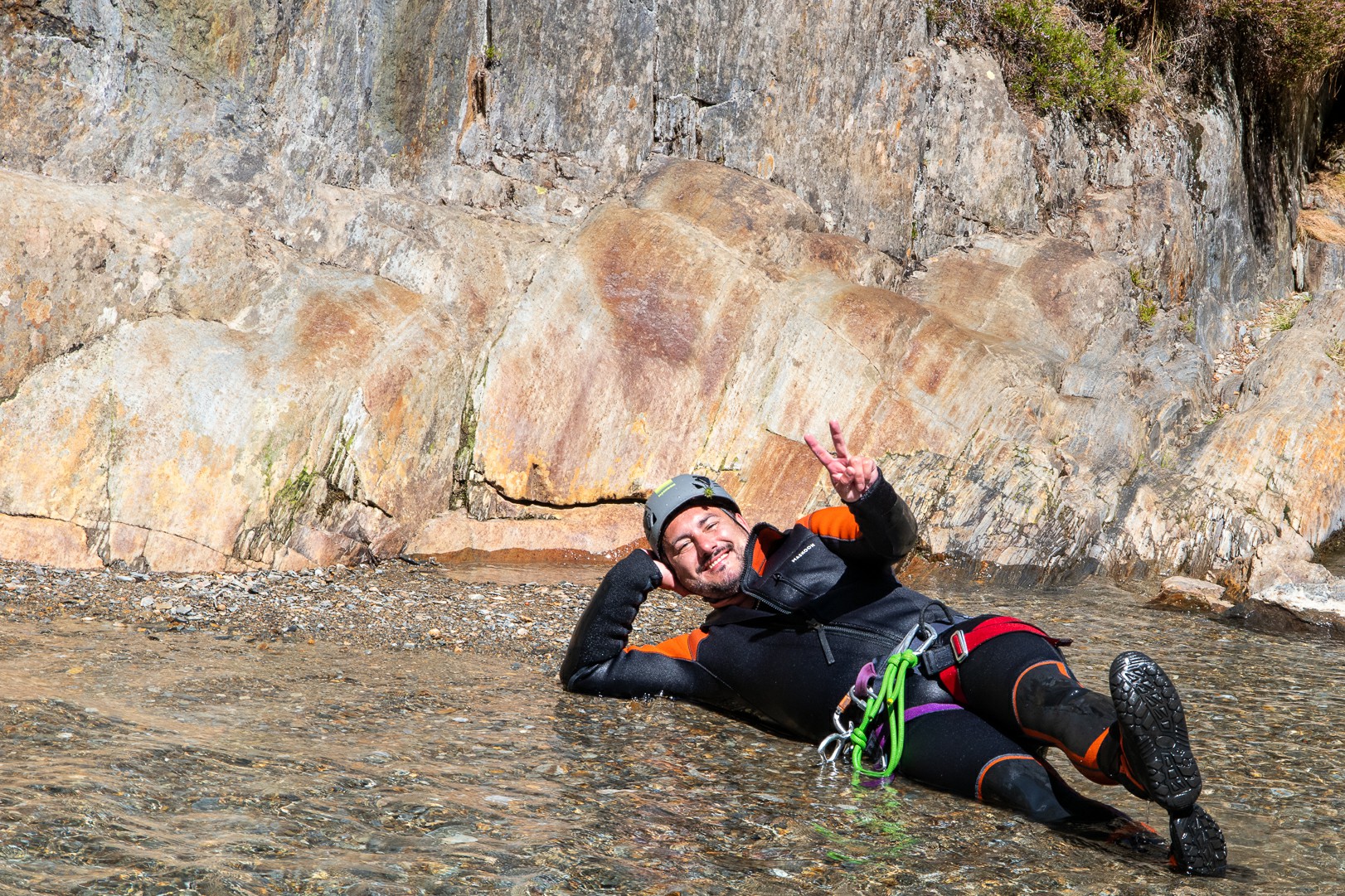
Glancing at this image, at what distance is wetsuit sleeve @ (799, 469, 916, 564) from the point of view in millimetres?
4711

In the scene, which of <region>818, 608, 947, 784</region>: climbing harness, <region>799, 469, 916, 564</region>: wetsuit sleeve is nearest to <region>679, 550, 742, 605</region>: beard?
<region>799, 469, 916, 564</region>: wetsuit sleeve

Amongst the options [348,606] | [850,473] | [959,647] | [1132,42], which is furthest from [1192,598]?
[1132,42]

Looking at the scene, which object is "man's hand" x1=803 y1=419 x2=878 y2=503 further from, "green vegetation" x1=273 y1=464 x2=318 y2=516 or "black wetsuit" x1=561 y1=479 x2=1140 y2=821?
"green vegetation" x1=273 y1=464 x2=318 y2=516

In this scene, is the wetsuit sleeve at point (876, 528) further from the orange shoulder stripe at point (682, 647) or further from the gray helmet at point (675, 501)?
the orange shoulder stripe at point (682, 647)

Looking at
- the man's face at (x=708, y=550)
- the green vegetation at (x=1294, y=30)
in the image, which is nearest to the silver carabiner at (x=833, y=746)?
the man's face at (x=708, y=550)

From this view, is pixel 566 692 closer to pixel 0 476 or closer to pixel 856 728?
pixel 856 728

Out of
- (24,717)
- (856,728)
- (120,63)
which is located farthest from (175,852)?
(120,63)

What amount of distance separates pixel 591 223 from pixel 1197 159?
37.2ft

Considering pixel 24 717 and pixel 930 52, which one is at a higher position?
pixel 930 52

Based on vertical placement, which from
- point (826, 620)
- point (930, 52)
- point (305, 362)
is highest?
point (930, 52)

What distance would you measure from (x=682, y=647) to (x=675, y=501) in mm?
898

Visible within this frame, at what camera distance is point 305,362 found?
994 cm

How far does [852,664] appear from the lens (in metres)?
4.91

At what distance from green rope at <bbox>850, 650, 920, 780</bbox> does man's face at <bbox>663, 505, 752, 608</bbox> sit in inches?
37.0
